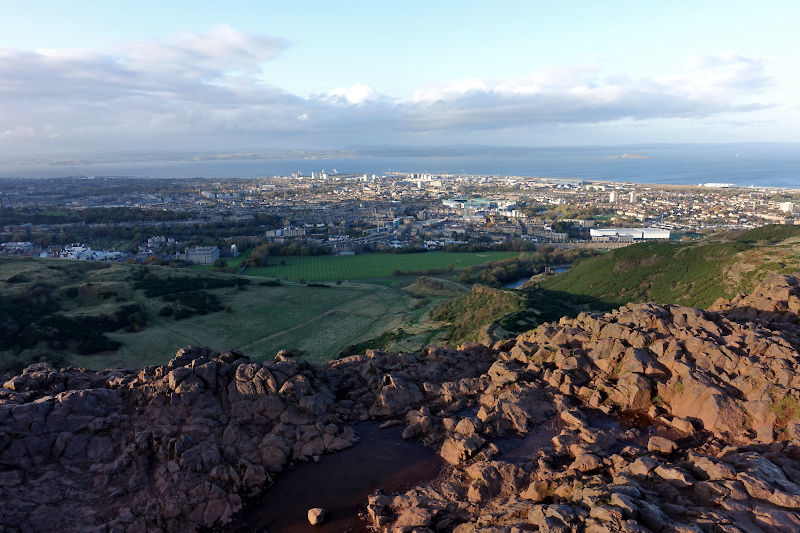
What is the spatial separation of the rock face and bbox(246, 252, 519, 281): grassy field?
60.7 m

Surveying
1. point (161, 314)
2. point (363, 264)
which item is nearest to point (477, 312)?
point (161, 314)

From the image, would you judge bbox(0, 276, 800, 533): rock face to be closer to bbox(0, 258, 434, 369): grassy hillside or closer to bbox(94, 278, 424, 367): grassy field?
bbox(94, 278, 424, 367): grassy field

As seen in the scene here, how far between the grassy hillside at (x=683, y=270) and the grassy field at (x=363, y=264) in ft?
89.4

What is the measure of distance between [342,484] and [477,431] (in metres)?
4.01

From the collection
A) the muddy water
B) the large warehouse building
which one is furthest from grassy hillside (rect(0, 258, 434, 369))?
the large warehouse building

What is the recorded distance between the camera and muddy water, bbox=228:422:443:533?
10.8 m

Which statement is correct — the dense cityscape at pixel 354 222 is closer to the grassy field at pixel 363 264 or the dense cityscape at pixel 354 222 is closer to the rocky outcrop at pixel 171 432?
the grassy field at pixel 363 264

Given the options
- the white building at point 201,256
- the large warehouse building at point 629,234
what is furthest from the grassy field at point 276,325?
the large warehouse building at point 629,234

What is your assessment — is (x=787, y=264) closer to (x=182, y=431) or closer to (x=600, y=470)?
(x=600, y=470)

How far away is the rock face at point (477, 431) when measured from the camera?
9883mm

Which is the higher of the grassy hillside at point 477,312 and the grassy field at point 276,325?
the grassy hillside at point 477,312

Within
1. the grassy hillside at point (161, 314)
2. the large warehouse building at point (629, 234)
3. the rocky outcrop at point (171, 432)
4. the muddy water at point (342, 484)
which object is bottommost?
the grassy hillside at point (161, 314)

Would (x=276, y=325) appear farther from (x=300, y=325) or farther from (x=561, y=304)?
(x=561, y=304)

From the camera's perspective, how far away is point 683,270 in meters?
48.8
